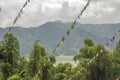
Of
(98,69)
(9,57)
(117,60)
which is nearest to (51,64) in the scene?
(9,57)

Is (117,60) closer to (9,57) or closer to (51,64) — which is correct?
(51,64)

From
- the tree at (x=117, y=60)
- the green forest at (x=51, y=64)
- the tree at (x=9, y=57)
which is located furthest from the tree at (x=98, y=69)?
the tree at (x=9, y=57)

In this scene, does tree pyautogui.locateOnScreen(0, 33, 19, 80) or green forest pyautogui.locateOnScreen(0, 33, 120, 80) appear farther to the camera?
tree pyautogui.locateOnScreen(0, 33, 19, 80)

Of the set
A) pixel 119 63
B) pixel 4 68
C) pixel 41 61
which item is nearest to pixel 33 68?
pixel 41 61

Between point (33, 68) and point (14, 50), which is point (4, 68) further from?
point (33, 68)

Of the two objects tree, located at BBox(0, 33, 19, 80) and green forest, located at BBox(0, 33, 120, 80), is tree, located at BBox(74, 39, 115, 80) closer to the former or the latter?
green forest, located at BBox(0, 33, 120, 80)

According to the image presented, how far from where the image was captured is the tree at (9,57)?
5836cm

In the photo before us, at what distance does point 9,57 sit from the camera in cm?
5978

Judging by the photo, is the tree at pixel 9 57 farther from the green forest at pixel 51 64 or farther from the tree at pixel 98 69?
the tree at pixel 98 69

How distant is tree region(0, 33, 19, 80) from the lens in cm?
5836

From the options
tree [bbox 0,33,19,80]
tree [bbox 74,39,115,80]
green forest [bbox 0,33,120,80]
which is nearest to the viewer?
tree [bbox 74,39,115,80]

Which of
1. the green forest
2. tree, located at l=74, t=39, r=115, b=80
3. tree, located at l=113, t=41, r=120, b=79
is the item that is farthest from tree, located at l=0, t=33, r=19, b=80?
tree, located at l=113, t=41, r=120, b=79

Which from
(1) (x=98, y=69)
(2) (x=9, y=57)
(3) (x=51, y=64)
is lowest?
(2) (x=9, y=57)

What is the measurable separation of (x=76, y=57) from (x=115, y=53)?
6797 mm
